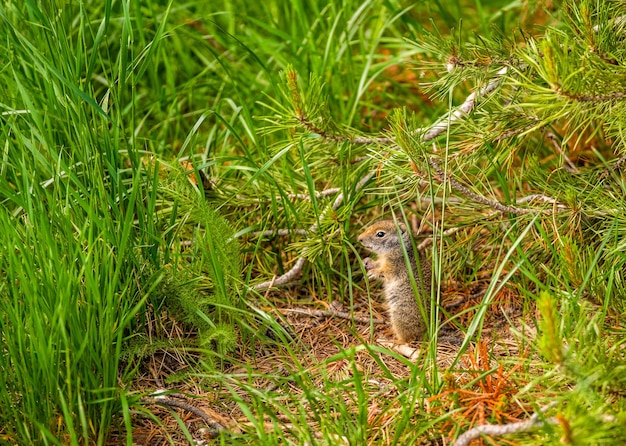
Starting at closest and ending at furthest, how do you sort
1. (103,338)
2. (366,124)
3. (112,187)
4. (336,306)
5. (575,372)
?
(575,372) < (103,338) < (112,187) < (336,306) < (366,124)

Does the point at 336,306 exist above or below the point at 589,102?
below

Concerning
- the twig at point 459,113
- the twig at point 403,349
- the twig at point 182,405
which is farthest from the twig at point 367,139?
the twig at point 182,405

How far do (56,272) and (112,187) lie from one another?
532mm

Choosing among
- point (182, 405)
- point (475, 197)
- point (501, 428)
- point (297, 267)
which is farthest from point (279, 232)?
point (501, 428)

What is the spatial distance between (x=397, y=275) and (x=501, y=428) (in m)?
1.27

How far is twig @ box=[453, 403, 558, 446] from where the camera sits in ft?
7.82

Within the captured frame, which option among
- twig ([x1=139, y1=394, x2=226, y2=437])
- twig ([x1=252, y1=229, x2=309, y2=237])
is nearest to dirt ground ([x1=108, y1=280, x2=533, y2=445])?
twig ([x1=139, y1=394, x2=226, y2=437])

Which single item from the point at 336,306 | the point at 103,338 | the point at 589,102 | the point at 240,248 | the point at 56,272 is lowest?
the point at 336,306

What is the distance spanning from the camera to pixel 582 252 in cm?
335

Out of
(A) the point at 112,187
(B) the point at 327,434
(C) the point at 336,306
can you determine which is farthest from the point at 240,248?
(B) the point at 327,434

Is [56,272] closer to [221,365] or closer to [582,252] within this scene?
[221,365]

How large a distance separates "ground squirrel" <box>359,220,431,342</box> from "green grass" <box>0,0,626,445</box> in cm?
12

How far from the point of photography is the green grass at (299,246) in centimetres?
264

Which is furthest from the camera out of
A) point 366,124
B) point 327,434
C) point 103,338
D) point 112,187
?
point 366,124
